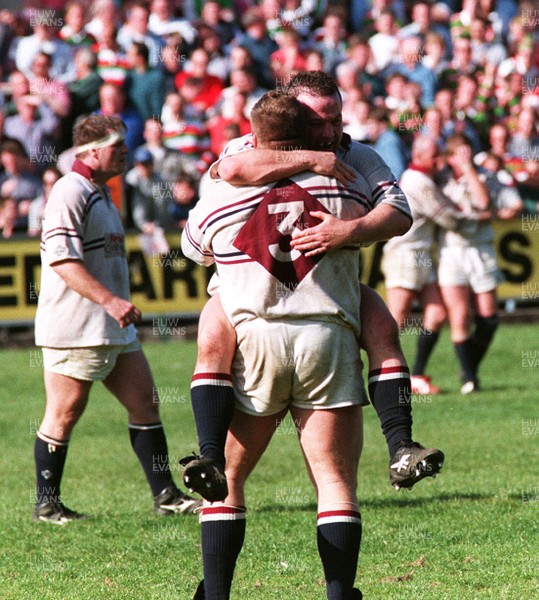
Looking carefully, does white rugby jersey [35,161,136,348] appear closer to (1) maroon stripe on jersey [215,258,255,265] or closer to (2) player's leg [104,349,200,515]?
(2) player's leg [104,349,200,515]

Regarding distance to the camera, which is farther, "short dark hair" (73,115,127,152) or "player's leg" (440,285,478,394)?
"player's leg" (440,285,478,394)

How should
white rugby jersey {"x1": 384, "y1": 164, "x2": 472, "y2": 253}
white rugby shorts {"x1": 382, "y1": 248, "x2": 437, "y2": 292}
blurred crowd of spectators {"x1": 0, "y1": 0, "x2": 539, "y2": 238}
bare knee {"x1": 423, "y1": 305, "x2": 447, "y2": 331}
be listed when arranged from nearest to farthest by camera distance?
white rugby jersey {"x1": 384, "y1": 164, "x2": 472, "y2": 253} → white rugby shorts {"x1": 382, "y1": 248, "x2": 437, "y2": 292} → bare knee {"x1": 423, "y1": 305, "x2": 447, "y2": 331} → blurred crowd of spectators {"x1": 0, "y1": 0, "x2": 539, "y2": 238}

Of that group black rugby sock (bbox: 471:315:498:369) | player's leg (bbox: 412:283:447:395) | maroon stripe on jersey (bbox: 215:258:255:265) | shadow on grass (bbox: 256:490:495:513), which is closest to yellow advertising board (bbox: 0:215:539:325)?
player's leg (bbox: 412:283:447:395)

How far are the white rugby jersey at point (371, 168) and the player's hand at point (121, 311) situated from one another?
2.10 m

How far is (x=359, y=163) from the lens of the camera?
16.7ft

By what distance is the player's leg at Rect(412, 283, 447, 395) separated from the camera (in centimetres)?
1245

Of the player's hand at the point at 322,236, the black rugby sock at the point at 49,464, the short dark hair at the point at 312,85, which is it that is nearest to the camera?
the player's hand at the point at 322,236

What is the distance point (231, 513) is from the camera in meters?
5.05

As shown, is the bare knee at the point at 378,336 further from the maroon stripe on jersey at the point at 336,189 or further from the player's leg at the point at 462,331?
the player's leg at the point at 462,331

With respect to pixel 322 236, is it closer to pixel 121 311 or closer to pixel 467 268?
pixel 121 311

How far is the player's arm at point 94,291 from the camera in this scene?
7.02m

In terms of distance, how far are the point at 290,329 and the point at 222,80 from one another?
13.1 m

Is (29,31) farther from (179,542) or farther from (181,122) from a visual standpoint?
(179,542)

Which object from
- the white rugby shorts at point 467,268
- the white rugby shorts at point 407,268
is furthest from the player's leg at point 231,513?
the white rugby shorts at point 467,268
